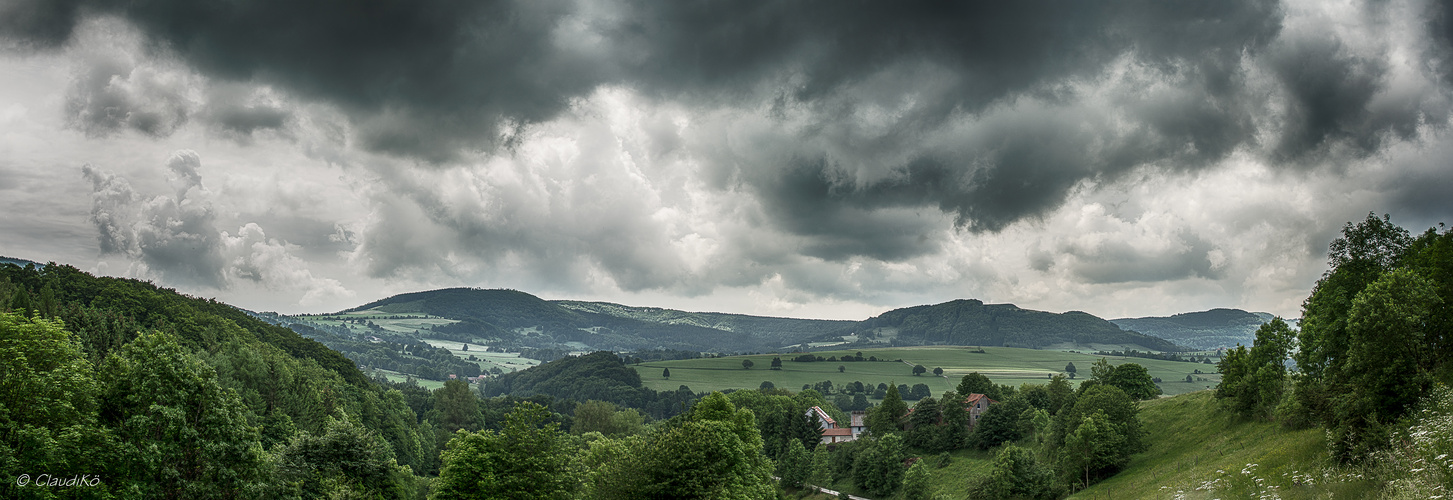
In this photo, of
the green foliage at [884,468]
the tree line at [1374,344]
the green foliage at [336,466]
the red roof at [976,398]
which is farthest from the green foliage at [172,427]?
the red roof at [976,398]

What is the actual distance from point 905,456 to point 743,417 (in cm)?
4415

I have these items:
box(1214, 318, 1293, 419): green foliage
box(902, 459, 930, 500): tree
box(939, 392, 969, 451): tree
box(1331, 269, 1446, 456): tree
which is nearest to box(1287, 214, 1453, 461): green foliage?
box(1331, 269, 1446, 456): tree

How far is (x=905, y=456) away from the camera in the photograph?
9194 centimetres

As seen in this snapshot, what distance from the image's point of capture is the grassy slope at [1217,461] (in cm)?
2823

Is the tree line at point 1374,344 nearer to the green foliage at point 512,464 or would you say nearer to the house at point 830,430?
the green foliage at point 512,464

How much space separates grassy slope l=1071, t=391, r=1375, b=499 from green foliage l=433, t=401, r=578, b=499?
112 feet

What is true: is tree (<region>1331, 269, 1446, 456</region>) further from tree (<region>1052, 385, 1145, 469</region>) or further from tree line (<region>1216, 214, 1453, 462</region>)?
tree (<region>1052, 385, 1145, 469</region>)

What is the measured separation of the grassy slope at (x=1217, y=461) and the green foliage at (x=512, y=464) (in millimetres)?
34022

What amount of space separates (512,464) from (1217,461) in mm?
46075

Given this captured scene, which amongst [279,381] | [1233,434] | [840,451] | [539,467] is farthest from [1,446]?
[840,451]

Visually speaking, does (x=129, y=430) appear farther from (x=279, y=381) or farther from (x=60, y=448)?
(x=279, y=381)

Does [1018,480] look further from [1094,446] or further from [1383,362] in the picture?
[1383,362]

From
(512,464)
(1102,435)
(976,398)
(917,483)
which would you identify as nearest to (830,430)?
(976,398)

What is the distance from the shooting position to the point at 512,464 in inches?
1430
